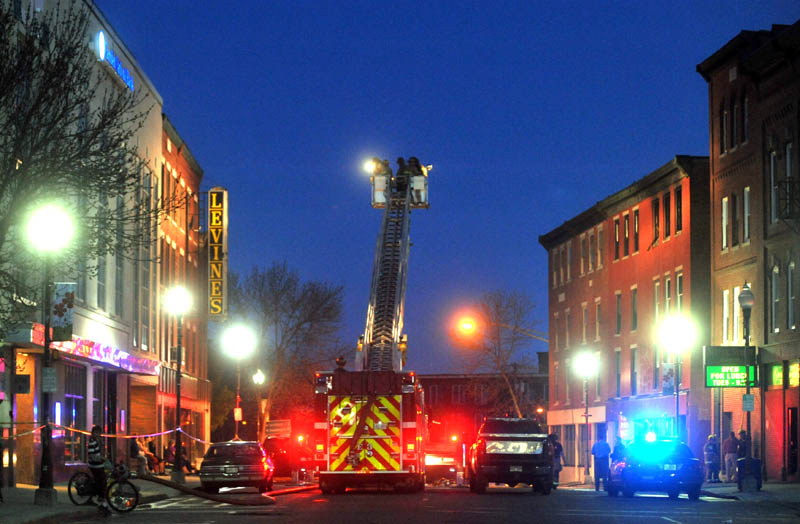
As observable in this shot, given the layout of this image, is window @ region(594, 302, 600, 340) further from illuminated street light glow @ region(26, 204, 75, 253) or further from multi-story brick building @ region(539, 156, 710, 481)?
illuminated street light glow @ region(26, 204, 75, 253)

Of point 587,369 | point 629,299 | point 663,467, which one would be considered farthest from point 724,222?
point 663,467

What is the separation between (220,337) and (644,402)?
44.7 meters

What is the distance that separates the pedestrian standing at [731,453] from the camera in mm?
43688

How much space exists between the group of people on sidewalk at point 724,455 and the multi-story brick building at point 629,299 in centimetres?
286

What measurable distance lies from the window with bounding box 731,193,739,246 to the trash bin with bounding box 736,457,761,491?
14.1 m

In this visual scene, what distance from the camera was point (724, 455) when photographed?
4897 centimetres

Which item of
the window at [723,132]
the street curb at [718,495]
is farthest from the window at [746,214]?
the street curb at [718,495]

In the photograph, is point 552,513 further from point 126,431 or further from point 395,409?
point 126,431

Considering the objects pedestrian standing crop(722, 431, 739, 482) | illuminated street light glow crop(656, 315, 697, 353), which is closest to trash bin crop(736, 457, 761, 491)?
pedestrian standing crop(722, 431, 739, 482)

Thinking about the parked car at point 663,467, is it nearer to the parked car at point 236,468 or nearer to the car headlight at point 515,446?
the car headlight at point 515,446

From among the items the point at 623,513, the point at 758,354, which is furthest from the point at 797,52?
the point at 623,513

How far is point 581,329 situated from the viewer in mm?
74000

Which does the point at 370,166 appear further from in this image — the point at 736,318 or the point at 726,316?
the point at 726,316

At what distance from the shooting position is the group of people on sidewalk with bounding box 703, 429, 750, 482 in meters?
42.3
